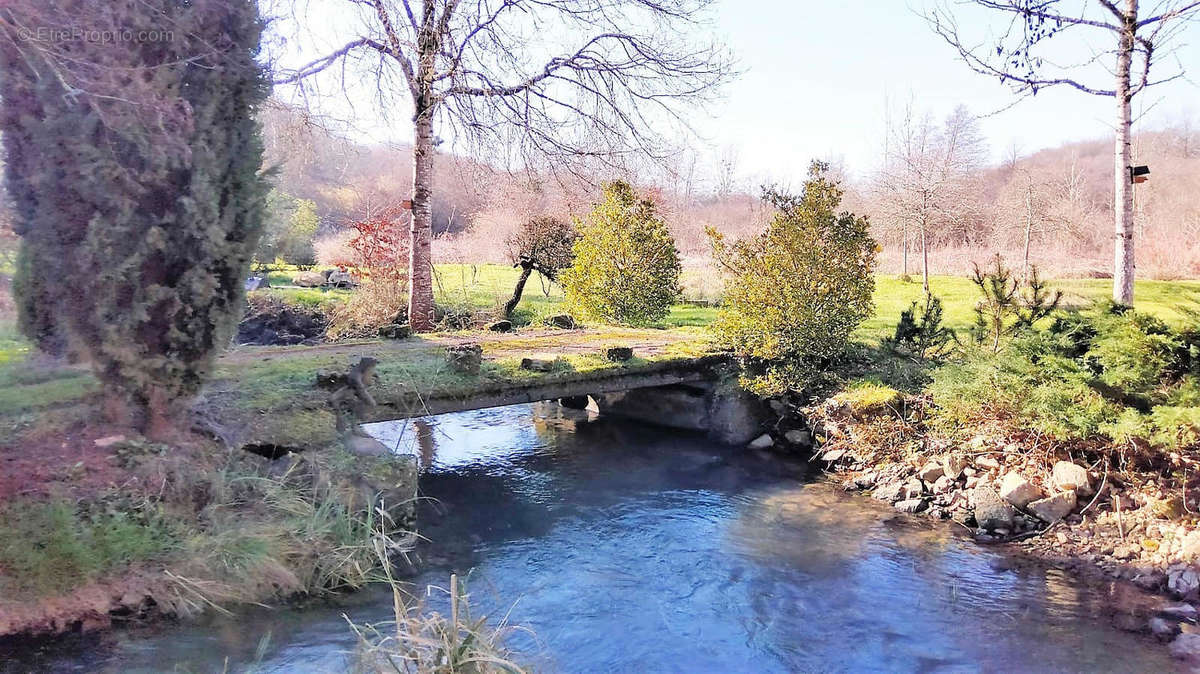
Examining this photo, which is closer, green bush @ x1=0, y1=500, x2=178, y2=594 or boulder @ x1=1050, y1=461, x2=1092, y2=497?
green bush @ x1=0, y1=500, x2=178, y2=594

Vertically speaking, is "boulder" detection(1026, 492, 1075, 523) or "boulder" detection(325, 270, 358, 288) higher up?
"boulder" detection(325, 270, 358, 288)

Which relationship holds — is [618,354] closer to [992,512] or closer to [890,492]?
[890,492]

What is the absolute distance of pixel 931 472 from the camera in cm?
767

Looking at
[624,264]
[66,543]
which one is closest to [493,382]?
[66,543]

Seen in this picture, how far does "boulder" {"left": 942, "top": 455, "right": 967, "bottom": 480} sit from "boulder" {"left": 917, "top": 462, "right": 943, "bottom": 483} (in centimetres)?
5

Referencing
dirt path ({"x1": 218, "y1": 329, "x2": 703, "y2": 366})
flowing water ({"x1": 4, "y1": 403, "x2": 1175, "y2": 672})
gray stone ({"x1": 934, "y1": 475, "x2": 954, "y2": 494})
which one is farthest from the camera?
dirt path ({"x1": 218, "y1": 329, "x2": 703, "y2": 366})

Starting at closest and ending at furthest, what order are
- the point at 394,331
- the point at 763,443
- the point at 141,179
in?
the point at 141,179 → the point at 763,443 → the point at 394,331

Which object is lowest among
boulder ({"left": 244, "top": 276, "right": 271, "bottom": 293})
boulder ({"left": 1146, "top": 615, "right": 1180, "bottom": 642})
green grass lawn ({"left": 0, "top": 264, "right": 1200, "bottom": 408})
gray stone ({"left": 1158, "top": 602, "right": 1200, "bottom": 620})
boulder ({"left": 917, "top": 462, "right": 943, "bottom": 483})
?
boulder ({"left": 1146, "top": 615, "right": 1180, "bottom": 642})

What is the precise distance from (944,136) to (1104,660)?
69.9 ft

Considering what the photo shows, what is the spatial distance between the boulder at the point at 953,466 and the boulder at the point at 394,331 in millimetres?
7916

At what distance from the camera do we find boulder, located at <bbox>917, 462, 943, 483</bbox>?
7652mm

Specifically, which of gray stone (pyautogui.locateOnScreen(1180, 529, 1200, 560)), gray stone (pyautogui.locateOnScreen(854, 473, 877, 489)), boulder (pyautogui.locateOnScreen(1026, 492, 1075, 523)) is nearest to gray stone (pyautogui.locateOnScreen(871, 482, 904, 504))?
gray stone (pyautogui.locateOnScreen(854, 473, 877, 489))

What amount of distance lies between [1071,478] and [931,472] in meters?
1.29

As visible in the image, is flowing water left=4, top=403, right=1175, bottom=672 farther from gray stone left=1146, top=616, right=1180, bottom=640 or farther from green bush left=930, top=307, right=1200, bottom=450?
green bush left=930, top=307, right=1200, bottom=450
